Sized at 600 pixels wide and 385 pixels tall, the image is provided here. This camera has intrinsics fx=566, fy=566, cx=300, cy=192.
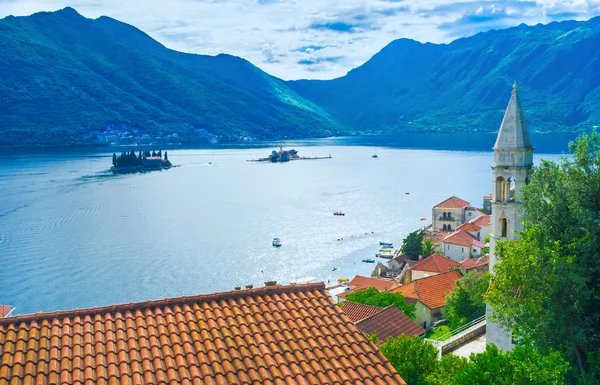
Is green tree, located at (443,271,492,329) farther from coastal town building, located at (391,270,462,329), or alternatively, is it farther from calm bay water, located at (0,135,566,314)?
calm bay water, located at (0,135,566,314)

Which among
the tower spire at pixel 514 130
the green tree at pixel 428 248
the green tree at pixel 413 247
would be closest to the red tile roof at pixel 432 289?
the tower spire at pixel 514 130

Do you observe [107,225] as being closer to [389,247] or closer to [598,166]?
[389,247]

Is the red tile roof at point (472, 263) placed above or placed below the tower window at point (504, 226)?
below

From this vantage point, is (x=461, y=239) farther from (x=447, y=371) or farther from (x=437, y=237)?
(x=447, y=371)

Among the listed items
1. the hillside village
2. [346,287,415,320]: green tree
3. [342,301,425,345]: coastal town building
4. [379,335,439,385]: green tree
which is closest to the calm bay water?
[346,287,415,320]: green tree

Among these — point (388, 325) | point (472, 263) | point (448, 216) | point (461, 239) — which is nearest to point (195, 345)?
point (388, 325)

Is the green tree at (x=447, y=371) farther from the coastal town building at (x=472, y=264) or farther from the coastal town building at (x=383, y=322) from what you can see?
the coastal town building at (x=472, y=264)
